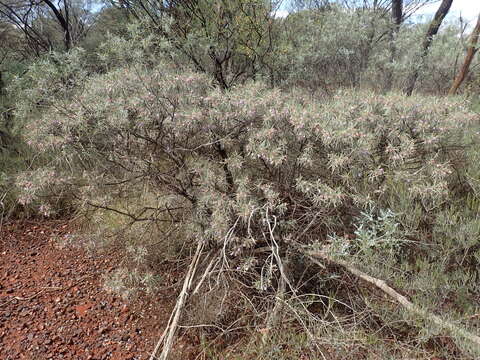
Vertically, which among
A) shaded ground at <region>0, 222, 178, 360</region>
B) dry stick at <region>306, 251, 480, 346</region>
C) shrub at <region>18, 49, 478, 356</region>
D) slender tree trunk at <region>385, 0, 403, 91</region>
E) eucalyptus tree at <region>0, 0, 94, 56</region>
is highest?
eucalyptus tree at <region>0, 0, 94, 56</region>

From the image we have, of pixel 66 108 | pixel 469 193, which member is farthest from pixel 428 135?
pixel 66 108

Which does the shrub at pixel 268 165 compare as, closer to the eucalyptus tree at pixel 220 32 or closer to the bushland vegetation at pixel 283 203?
the bushland vegetation at pixel 283 203

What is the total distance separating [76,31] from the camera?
8203mm

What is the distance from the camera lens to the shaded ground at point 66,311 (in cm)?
203

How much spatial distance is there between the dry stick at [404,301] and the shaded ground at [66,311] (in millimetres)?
1202

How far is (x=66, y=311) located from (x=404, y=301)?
2.24m

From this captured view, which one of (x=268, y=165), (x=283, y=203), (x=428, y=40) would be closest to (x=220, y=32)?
(x=268, y=165)

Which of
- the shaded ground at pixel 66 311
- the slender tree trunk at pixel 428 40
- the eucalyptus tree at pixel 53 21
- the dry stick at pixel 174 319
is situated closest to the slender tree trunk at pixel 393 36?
the slender tree trunk at pixel 428 40

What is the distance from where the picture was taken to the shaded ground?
203 centimetres

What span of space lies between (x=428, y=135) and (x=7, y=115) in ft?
14.6

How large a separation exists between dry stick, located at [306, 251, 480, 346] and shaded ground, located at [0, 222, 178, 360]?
3.94 ft

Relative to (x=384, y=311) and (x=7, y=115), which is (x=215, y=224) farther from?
(x=7, y=115)

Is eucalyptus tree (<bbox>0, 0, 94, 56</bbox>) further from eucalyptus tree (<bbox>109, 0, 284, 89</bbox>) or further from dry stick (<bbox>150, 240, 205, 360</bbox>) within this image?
dry stick (<bbox>150, 240, 205, 360</bbox>)

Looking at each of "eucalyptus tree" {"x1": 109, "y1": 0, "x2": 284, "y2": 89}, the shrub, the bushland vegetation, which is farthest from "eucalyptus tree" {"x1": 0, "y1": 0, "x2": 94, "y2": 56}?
the shrub
